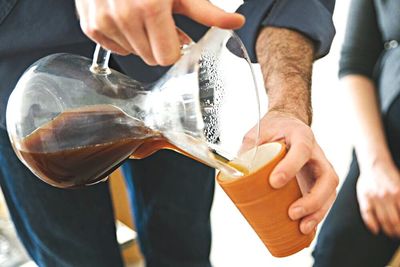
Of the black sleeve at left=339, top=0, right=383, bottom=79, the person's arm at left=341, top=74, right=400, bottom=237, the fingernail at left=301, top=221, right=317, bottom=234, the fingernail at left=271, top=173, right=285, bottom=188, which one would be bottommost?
the person's arm at left=341, top=74, right=400, bottom=237

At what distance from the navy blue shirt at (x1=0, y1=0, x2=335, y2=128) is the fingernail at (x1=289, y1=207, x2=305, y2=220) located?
31 cm

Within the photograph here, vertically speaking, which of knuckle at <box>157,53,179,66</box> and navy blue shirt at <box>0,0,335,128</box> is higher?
knuckle at <box>157,53,179,66</box>

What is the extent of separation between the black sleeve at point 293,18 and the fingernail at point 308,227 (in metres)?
0.31

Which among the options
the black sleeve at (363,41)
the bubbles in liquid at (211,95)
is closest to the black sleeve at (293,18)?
the bubbles in liquid at (211,95)

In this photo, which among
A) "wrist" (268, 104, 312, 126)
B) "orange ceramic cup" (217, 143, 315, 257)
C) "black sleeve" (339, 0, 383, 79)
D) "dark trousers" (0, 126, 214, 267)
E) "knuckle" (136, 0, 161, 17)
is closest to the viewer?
"knuckle" (136, 0, 161, 17)

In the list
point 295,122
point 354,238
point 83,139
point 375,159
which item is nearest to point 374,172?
point 375,159

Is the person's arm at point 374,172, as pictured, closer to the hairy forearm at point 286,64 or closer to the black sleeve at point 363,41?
the black sleeve at point 363,41

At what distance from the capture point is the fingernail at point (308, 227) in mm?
579

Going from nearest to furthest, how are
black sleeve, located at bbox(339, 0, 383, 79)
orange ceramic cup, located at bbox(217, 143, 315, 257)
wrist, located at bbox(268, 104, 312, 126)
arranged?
orange ceramic cup, located at bbox(217, 143, 315, 257) < wrist, located at bbox(268, 104, 312, 126) < black sleeve, located at bbox(339, 0, 383, 79)

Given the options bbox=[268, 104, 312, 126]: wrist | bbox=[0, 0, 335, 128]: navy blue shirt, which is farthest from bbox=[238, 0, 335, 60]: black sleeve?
bbox=[268, 104, 312, 126]: wrist

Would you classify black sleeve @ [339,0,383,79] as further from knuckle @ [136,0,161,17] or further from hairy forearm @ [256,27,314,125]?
knuckle @ [136,0,161,17]

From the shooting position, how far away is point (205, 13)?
0.46 meters

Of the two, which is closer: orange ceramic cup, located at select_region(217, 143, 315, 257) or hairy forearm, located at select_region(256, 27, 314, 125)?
orange ceramic cup, located at select_region(217, 143, 315, 257)

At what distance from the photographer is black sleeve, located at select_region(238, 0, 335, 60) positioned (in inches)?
30.2
